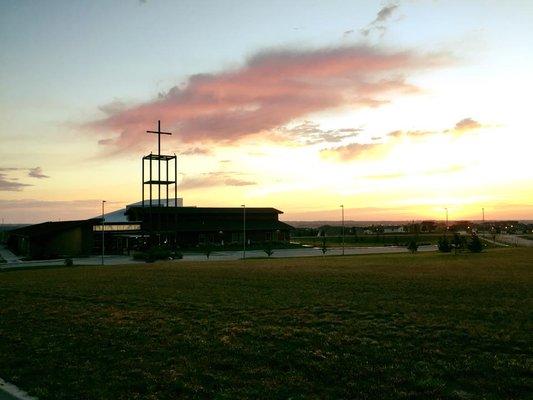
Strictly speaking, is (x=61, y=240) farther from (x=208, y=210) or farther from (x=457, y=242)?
(x=457, y=242)

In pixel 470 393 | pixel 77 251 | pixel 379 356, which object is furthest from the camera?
pixel 77 251

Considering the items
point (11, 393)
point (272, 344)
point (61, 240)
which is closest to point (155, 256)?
point (61, 240)

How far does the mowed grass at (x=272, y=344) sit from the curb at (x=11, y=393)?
0.76 feet

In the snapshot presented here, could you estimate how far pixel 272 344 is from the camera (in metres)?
13.2

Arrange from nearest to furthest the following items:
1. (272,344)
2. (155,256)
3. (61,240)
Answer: (272,344)
(155,256)
(61,240)

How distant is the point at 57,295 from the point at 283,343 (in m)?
16.1

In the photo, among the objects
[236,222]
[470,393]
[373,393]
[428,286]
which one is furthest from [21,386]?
[236,222]

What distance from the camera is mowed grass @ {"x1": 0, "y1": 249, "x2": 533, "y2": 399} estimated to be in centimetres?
980

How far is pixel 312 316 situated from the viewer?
17219 mm

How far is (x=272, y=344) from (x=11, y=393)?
640cm

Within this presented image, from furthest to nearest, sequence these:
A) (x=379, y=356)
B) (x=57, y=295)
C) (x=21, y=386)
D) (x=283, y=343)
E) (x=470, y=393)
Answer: (x=57, y=295), (x=283, y=343), (x=379, y=356), (x=21, y=386), (x=470, y=393)

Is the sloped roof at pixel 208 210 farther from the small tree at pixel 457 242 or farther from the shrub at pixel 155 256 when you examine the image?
the small tree at pixel 457 242

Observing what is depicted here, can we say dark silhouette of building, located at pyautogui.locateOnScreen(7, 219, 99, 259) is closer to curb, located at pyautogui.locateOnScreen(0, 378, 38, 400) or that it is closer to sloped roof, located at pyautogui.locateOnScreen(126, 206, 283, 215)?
sloped roof, located at pyautogui.locateOnScreen(126, 206, 283, 215)

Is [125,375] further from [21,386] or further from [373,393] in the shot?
[373,393]
